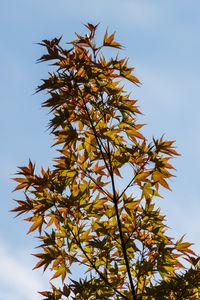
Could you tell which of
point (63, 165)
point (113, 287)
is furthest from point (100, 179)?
point (113, 287)

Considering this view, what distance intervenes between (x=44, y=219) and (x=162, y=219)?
3.97ft

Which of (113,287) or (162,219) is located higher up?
(162,219)

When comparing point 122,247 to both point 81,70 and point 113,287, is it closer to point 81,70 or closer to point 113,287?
point 113,287

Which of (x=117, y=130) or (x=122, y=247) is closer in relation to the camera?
(x=122, y=247)

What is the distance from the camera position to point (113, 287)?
16.4ft

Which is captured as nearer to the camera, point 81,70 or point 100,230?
point 100,230

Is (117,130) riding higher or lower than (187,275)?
higher

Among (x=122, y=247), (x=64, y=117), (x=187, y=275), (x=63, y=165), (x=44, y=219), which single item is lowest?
(x=187, y=275)

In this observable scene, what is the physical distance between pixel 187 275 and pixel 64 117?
6.52ft

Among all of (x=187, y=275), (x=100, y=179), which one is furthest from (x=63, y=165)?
(x=187, y=275)


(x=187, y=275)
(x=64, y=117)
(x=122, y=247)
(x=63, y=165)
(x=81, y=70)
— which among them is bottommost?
(x=187, y=275)

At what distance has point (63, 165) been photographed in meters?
5.36

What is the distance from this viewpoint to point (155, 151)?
5.22 metres

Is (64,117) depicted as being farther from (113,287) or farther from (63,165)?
(113,287)
